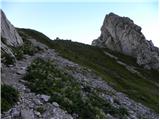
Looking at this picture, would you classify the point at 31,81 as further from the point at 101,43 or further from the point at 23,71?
the point at 101,43

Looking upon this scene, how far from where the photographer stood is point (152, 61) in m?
91.4

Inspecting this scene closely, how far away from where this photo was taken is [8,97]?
2059 centimetres

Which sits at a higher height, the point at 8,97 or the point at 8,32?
the point at 8,97

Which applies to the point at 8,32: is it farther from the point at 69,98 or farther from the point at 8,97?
the point at 8,97

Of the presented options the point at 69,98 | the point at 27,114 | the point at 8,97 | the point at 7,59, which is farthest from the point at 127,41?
the point at 27,114

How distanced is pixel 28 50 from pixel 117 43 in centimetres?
7043

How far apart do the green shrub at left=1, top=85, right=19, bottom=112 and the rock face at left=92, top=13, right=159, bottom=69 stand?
71.4m

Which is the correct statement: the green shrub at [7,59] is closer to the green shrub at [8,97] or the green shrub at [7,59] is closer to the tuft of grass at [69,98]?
the tuft of grass at [69,98]

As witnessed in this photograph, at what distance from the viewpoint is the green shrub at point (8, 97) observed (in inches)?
768

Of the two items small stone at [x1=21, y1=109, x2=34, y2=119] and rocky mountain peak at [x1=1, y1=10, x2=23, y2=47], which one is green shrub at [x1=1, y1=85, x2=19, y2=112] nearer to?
small stone at [x1=21, y1=109, x2=34, y2=119]

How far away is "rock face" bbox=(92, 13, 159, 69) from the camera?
93.2 metres

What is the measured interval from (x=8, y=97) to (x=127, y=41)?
3551 inches

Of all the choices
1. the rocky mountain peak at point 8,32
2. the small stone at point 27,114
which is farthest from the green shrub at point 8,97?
the rocky mountain peak at point 8,32

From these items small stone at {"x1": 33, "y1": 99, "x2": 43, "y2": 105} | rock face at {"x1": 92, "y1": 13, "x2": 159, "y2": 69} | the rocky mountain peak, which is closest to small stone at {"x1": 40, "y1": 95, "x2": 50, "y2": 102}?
small stone at {"x1": 33, "y1": 99, "x2": 43, "y2": 105}
